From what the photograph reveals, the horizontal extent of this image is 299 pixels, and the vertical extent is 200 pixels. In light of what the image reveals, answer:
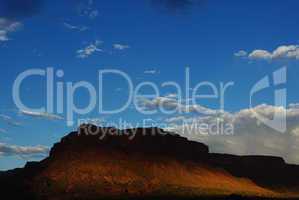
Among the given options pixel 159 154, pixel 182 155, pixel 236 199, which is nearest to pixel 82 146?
pixel 159 154

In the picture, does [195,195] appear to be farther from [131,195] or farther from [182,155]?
[182,155]

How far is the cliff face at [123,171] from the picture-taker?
135250 millimetres

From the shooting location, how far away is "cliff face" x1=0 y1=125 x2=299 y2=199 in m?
135

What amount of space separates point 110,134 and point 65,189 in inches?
1456

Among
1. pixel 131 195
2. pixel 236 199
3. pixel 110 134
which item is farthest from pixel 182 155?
pixel 236 199

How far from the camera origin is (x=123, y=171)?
5787 inches

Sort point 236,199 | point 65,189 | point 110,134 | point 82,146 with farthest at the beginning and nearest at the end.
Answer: point 110,134
point 82,146
point 65,189
point 236,199

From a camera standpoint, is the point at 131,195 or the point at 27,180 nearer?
the point at 131,195

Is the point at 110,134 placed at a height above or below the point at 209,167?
above

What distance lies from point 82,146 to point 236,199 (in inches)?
2105

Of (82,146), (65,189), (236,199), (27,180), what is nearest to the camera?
(236,199)

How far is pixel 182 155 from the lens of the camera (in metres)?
178

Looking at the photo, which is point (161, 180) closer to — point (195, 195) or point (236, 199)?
point (195, 195)

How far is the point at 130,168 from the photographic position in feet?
493
